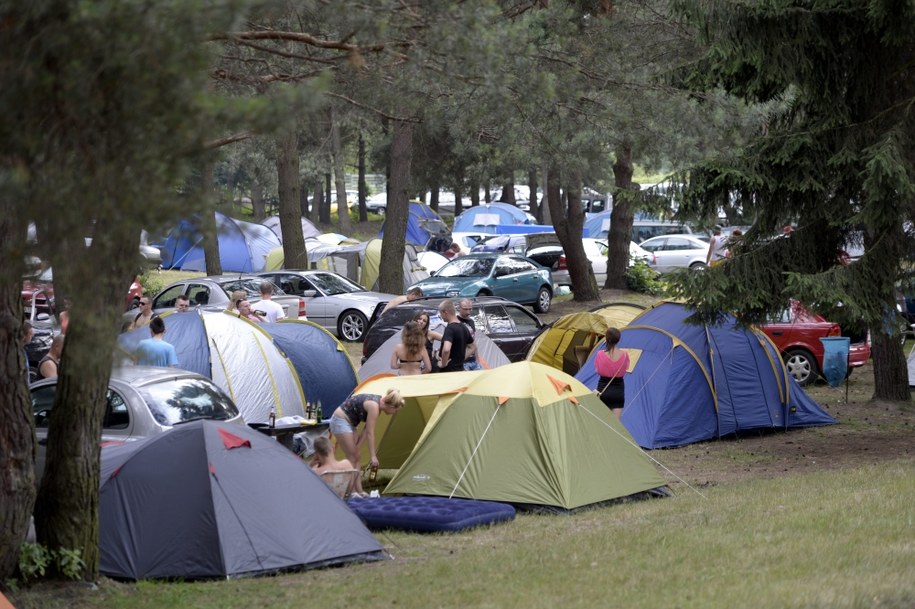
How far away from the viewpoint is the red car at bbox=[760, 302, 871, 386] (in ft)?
59.5

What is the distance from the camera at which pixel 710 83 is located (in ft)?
44.1

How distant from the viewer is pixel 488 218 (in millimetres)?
47500

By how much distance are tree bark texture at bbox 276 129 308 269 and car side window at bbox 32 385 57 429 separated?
459 inches

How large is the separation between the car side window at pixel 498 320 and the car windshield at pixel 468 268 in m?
8.15

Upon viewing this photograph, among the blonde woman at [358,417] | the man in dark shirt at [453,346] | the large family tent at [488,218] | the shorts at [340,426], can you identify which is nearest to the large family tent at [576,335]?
the man in dark shirt at [453,346]

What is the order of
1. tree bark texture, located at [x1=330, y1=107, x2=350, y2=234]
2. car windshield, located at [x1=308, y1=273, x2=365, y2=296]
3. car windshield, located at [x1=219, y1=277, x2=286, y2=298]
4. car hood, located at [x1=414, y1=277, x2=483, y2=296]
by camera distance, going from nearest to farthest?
car windshield, located at [x1=219, y1=277, x2=286, y2=298] → car windshield, located at [x1=308, y1=273, x2=365, y2=296] → car hood, located at [x1=414, y1=277, x2=483, y2=296] → tree bark texture, located at [x1=330, y1=107, x2=350, y2=234]

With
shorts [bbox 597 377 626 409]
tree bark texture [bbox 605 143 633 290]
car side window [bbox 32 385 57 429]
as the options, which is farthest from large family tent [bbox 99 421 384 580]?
tree bark texture [bbox 605 143 633 290]

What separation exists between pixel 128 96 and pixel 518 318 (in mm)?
15042

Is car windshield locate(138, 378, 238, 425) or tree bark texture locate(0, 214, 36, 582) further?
car windshield locate(138, 378, 238, 425)

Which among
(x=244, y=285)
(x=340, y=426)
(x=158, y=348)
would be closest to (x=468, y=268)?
(x=244, y=285)

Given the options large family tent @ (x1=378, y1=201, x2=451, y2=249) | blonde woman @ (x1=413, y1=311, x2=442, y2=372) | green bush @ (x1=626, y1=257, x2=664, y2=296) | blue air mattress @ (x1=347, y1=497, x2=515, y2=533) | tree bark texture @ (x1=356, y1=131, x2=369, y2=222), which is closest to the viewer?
blue air mattress @ (x1=347, y1=497, x2=515, y2=533)

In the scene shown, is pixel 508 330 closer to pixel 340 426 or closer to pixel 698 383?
pixel 698 383

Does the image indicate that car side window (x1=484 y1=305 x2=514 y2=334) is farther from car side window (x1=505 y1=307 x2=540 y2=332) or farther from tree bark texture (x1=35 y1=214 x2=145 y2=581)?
tree bark texture (x1=35 y1=214 x2=145 y2=581)

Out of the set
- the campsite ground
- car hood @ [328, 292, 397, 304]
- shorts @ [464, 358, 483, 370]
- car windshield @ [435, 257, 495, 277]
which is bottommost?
the campsite ground
